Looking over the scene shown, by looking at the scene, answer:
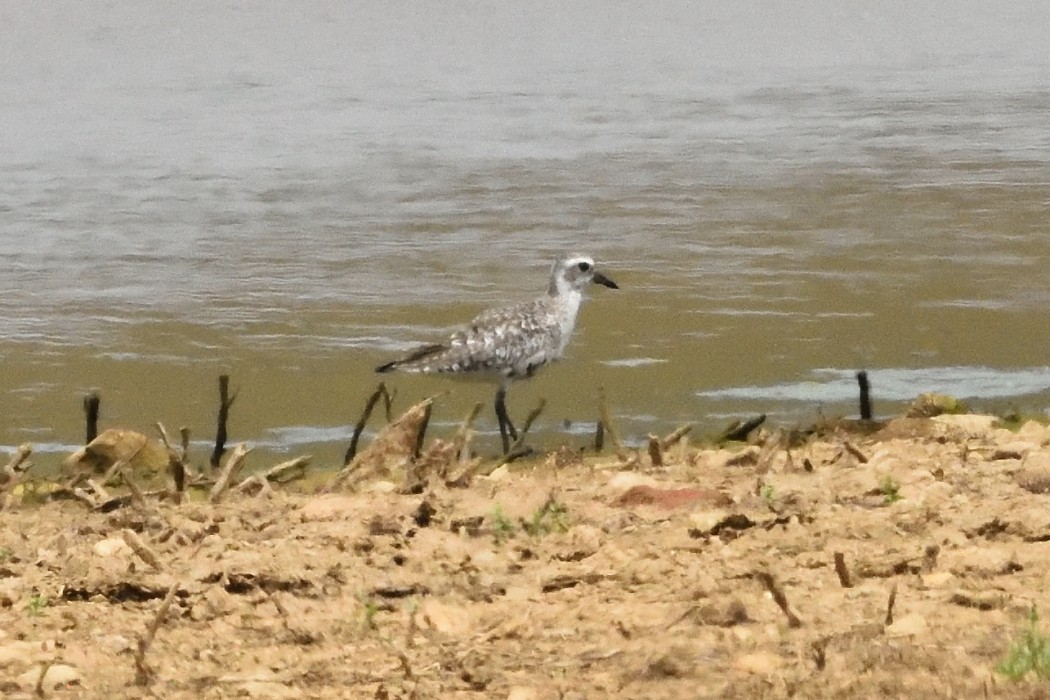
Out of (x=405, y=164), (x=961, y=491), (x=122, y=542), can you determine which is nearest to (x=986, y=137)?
(x=405, y=164)

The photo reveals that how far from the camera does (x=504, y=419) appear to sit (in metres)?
8.67

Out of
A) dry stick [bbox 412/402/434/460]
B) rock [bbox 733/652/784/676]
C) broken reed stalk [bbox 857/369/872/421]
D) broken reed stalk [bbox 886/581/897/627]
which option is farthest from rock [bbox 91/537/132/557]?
broken reed stalk [bbox 857/369/872/421]

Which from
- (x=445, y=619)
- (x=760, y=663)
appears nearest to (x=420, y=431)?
(x=445, y=619)

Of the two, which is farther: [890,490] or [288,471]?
[288,471]

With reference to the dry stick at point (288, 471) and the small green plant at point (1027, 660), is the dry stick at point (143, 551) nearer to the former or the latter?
the dry stick at point (288, 471)

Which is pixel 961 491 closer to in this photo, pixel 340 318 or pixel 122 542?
pixel 122 542

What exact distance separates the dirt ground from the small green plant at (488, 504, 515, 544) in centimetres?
1

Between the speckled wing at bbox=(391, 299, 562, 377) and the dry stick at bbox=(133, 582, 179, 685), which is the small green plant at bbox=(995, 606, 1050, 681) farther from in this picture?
the speckled wing at bbox=(391, 299, 562, 377)

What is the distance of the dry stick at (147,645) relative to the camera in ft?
13.3

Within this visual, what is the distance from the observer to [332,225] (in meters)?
12.7

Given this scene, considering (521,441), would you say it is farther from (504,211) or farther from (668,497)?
(504,211)

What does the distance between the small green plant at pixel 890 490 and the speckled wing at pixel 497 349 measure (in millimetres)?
3455

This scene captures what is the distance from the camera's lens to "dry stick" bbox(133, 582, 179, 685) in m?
4.05

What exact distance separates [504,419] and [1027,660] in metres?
5.14
